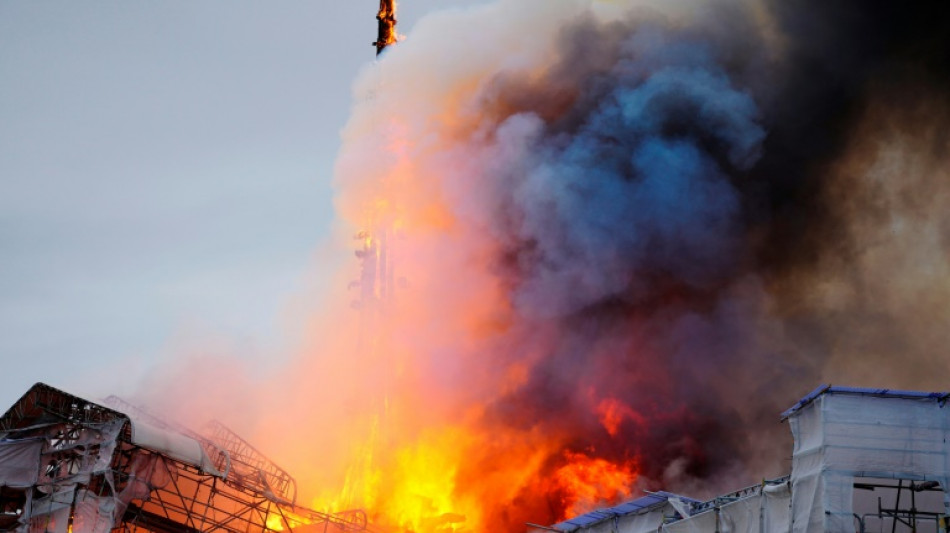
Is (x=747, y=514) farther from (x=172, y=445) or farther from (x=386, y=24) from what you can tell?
(x=386, y=24)

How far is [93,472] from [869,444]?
35.5 m

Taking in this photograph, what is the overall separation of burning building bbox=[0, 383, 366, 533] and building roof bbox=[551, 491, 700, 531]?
40.0 ft

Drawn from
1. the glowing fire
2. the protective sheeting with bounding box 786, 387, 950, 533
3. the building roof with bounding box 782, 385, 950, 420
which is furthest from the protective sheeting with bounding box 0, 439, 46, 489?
the building roof with bounding box 782, 385, 950, 420

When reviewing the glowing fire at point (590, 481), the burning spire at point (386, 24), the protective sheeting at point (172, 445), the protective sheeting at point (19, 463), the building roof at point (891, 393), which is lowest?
the protective sheeting at point (19, 463)

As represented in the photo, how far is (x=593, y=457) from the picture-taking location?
74125 mm

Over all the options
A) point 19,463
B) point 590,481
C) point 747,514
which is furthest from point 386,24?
point 747,514

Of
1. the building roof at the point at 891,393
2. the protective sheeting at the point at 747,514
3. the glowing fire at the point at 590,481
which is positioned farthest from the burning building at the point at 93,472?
the building roof at the point at 891,393

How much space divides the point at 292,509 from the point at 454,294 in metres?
22.2

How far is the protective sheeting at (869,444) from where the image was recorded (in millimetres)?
41875

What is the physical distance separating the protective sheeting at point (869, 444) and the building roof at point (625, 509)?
10942 mm

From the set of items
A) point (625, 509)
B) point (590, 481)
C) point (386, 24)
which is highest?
point (386, 24)

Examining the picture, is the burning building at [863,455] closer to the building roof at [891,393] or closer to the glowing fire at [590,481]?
the building roof at [891,393]

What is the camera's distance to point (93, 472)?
179 feet

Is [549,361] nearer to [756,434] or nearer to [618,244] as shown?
[618,244]
